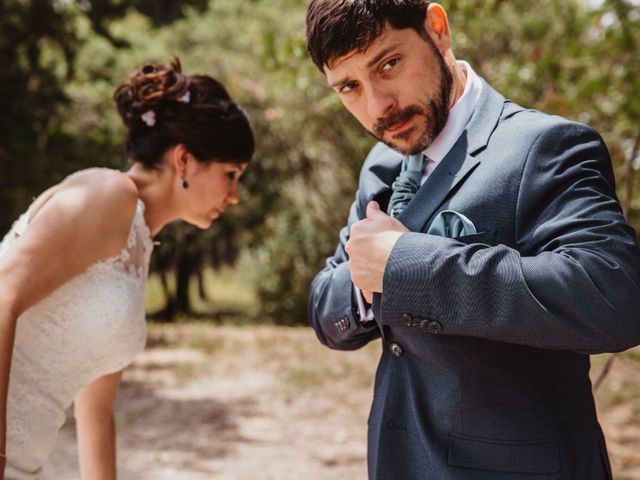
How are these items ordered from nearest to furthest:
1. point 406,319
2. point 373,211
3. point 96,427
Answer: point 406,319 < point 373,211 < point 96,427

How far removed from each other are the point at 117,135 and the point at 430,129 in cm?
1061

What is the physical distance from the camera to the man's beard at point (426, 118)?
164 cm

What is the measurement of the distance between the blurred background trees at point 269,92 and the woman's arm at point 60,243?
2370mm

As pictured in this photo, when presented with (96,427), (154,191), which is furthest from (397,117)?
(96,427)

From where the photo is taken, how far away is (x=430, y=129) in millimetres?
1647

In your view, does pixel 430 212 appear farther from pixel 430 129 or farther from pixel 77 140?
pixel 77 140

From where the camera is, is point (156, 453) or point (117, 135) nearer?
point (156, 453)

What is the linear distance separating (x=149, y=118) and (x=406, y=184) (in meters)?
1.29

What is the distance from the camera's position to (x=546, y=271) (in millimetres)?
1300

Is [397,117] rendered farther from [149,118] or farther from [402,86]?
[149,118]

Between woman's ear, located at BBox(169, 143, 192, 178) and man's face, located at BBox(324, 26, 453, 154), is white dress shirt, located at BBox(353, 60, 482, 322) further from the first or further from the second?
woman's ear, located at BBox(169, 143, 192, 178)

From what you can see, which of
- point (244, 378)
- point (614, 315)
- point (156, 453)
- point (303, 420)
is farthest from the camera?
point (244, 378)

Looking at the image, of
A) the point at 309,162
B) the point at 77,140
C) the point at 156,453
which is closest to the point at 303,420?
the point at 156,453

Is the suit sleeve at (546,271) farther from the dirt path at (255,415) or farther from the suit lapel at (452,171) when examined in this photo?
the dirt path at (255,415)
